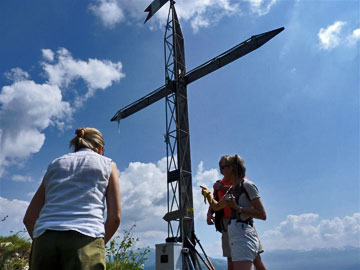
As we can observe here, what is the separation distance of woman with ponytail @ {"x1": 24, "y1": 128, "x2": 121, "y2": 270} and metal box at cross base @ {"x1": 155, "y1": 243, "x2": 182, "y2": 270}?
7217 millimetres

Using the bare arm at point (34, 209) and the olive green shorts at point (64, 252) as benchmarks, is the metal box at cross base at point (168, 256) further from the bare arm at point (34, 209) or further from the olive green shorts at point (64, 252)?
the olive green shorts at point (64, 252)

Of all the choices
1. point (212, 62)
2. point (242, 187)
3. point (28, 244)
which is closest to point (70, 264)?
point (242, 187)

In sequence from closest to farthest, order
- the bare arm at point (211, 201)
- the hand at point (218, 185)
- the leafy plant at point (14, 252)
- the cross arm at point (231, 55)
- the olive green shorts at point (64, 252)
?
1. the olive green shorts at point (64, 252)
2. the bare arm at point (211, 201)
3. the hand at point (218, 185)
4. the leafy plant at point (14, 252)
5. the cross arm at point (231, 55)

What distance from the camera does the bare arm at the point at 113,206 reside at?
155 centimetres

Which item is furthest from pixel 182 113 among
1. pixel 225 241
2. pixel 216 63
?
pixel 225 241

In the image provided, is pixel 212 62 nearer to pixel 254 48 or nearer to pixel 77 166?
pixel 254 48

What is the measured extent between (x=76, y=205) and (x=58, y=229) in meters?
0.14

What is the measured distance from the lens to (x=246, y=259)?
2240 mm

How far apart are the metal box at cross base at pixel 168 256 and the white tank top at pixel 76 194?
7277 mm

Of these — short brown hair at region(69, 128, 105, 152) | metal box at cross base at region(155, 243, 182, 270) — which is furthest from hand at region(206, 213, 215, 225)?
metal box at cross base at region(155, 243, 182, 270)

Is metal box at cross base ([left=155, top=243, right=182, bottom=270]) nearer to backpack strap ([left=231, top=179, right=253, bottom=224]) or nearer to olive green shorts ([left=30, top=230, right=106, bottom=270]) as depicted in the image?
backpack strap ([left=231, top=179, right=253, bottom=224])

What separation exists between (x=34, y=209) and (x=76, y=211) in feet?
1.24

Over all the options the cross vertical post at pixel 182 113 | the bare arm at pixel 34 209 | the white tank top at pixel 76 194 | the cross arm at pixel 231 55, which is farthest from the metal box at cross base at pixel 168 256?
the white tank top at pixel 76 194

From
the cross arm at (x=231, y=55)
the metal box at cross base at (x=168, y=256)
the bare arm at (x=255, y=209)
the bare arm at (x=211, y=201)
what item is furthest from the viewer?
the cross arm at (x=231, y=55)
